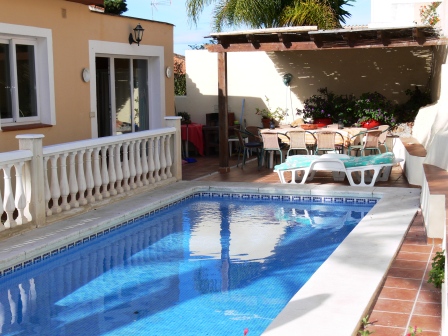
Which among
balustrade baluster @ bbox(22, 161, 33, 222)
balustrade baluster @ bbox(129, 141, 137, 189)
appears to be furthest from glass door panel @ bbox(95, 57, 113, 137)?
balustrade baluster @ bbox(22, 161, 33, 222)

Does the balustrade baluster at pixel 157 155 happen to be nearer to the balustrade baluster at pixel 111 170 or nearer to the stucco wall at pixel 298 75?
the balustrade baluster at pixel 111 170

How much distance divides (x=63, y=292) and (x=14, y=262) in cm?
79

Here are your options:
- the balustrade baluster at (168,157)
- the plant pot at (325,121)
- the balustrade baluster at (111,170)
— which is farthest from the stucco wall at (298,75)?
the balustrade baluster at (111,170)

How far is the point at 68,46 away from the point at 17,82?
1273 millimetres

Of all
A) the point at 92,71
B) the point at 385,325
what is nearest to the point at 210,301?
the point at 385,325

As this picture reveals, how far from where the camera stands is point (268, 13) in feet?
66.6

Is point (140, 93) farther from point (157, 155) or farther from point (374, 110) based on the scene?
point (374, 110)

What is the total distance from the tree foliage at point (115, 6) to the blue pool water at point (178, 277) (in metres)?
27.4

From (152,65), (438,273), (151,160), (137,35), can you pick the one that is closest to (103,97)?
(137,35)

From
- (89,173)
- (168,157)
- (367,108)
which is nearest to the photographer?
(89,173)

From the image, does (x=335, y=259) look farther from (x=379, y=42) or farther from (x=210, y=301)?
(x=379, y=42)

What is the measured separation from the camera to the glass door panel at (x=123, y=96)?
12609 millimetres

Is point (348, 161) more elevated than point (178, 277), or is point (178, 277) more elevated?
point (348, 161)

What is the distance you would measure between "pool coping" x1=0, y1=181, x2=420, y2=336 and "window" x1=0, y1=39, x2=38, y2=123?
6.68 ft
